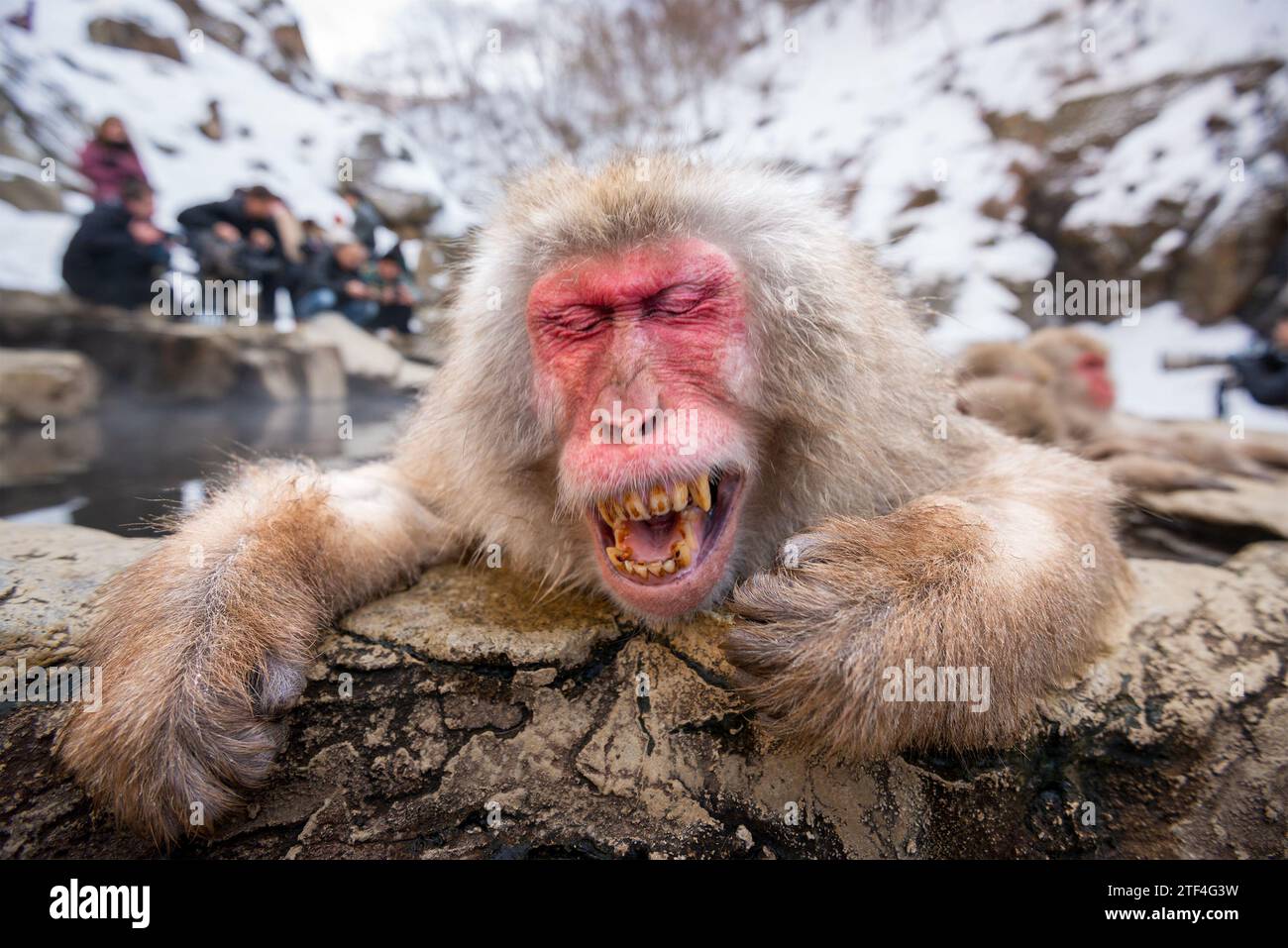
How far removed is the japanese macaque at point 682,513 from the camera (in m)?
1.56

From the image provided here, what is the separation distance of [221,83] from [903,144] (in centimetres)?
948

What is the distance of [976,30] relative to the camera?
429 inches

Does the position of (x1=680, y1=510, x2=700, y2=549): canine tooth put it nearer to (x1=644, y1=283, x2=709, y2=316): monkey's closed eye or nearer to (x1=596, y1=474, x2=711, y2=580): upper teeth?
(x1=596, y1=474, x2=711, y2=580): upper teeth

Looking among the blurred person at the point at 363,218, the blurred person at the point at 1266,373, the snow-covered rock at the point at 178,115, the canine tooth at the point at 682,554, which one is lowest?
the canine tooth at the point at 682,554

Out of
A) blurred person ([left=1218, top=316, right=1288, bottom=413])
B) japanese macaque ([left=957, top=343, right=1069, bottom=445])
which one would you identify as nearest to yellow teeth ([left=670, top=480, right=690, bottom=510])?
japanese macaque ([left=957, top=343, right=1069, bottom=445])

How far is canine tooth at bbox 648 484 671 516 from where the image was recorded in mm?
1729

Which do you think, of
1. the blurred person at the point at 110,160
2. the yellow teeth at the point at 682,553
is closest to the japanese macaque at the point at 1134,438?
the yellow teeth at the point at 682,553

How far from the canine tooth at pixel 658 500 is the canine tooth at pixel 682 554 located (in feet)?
0.38

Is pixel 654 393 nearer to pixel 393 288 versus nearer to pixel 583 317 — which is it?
pixel 583 317

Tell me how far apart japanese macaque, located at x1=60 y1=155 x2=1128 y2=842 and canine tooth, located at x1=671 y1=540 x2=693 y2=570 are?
0.01m

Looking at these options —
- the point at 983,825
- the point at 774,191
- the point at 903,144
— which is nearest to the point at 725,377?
the point at 774,191

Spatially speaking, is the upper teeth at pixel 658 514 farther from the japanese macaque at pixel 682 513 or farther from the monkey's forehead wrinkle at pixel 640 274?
the monkey's forehead wrinkle at pixel 640 274
